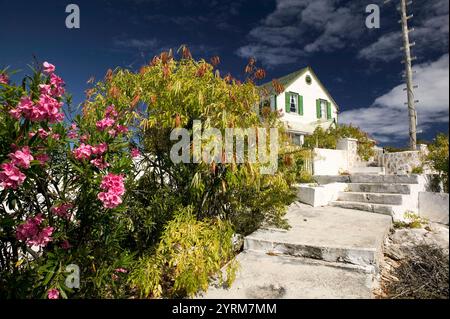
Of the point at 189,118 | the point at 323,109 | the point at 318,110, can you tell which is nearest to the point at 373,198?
the point at 189,118

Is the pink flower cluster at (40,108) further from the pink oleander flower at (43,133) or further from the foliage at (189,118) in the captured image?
the foliage at (189,118)

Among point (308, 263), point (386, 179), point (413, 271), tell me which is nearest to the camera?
point (413, 271)

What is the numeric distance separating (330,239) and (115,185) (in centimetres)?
342

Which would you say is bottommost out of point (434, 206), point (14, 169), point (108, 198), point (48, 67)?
point (434, 206)

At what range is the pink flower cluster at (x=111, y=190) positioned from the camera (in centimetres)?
267

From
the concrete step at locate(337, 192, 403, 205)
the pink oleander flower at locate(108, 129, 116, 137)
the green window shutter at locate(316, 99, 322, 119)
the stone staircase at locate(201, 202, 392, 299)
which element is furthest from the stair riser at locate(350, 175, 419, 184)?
the green window shutter at locate(316, 99, 322, 119)

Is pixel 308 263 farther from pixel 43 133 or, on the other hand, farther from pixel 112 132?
pixel 43 133

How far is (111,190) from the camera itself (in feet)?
8.83

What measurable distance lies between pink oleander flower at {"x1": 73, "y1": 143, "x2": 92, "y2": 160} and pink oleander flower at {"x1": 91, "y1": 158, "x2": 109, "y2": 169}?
3.2 inches

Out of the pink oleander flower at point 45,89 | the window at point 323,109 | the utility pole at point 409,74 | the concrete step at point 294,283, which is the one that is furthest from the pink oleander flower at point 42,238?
the window at point 323,109

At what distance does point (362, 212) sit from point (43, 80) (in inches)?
270

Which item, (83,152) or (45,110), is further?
(83,152)

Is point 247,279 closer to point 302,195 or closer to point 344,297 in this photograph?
point 344,297
